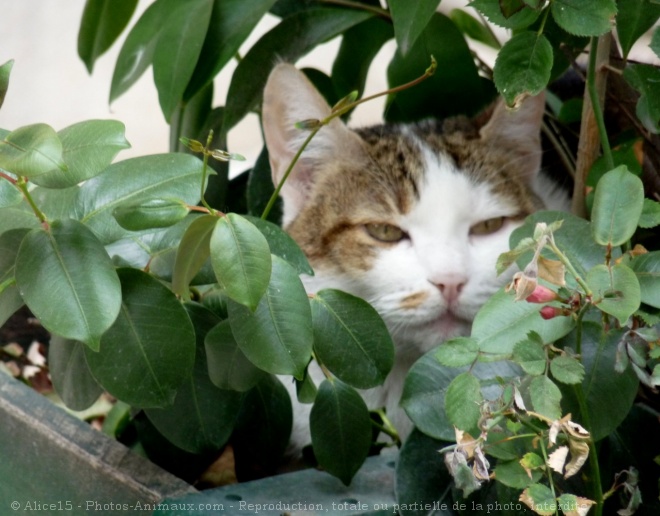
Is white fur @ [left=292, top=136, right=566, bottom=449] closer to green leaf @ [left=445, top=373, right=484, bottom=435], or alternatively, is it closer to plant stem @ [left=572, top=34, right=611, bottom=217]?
plant stem @ [left=572, top=34, right=611, bottom=217]

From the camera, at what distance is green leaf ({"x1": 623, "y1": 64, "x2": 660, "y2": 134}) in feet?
2.78

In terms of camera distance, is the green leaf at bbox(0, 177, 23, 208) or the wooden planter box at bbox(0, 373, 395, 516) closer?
the green leaf at bbox(0, 177, 23, 208)

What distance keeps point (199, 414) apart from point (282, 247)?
0.22m

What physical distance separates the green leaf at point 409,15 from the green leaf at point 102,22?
60 cm

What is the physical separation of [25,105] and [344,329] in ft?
8.99

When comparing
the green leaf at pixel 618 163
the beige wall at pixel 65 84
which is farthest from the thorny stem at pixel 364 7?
the beige wall at pixel 65 84

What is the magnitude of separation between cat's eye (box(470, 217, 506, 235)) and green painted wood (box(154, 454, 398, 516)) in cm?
33

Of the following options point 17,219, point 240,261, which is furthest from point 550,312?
point 17,219

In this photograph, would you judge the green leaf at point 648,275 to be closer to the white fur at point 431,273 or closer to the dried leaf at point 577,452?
the dried leaf at point 577,452

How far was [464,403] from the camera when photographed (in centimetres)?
70

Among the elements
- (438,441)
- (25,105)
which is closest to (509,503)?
(438,441)

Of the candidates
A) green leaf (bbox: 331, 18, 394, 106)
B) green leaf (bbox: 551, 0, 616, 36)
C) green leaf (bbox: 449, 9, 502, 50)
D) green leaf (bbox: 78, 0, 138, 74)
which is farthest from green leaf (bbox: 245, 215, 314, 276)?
green leaf (bbox: 449, 9, 502, 50)

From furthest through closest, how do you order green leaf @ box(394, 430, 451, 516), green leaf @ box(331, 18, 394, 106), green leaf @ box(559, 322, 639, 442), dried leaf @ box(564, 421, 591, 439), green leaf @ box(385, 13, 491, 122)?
green leaf @ box(331, 18, 394, 106) → green leaf @ box(385, 13, 491, 122) → green leaf @ box(394, 430, 451, 516) → green leaf @ box(559, 322, 639, 442) → dried leaf @ box(564, 421, 591, 439)

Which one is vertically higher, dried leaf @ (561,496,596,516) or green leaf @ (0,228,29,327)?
green leaf @ (0,228,29,327)
